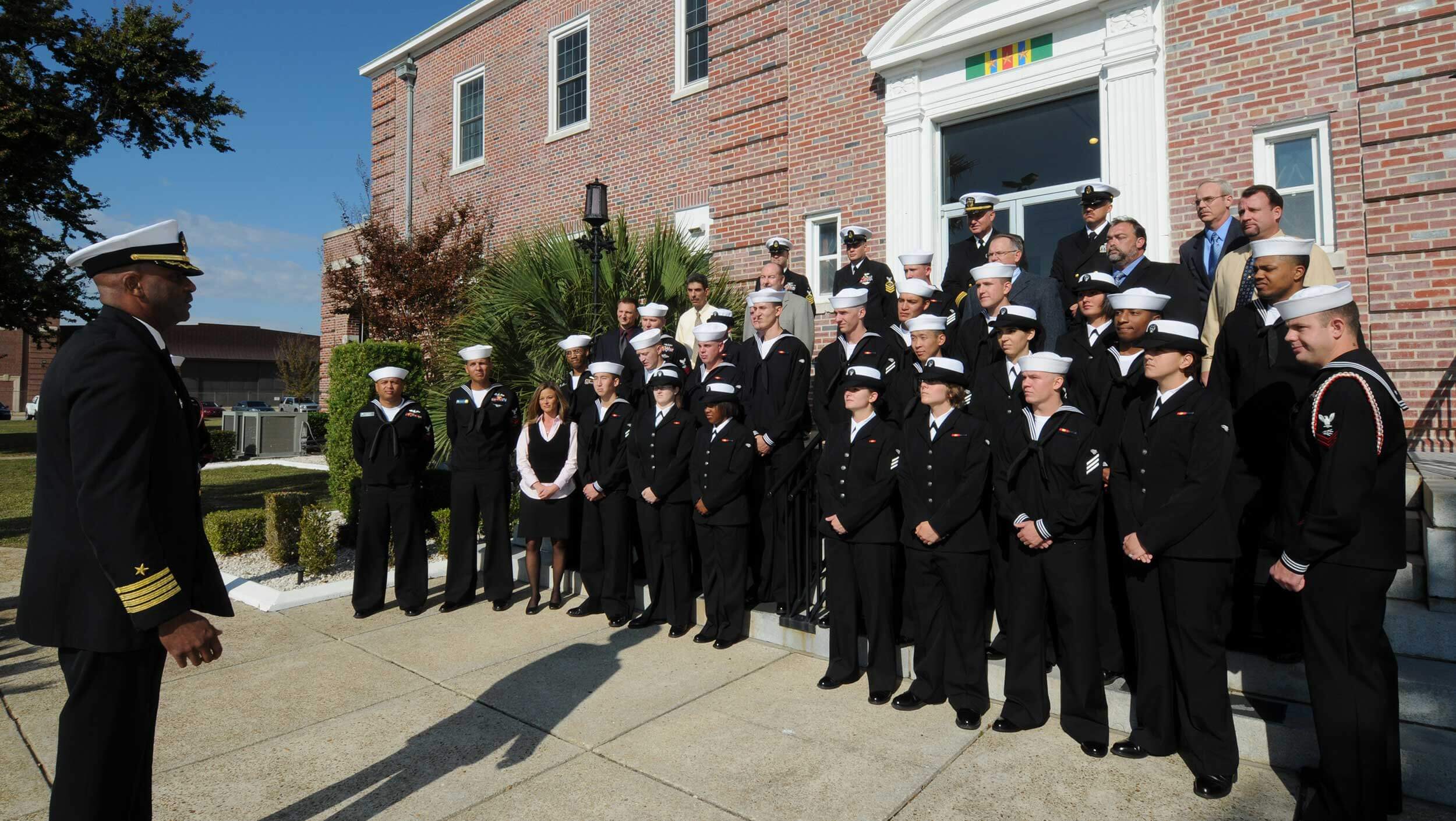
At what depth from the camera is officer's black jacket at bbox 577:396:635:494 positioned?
20.4ft

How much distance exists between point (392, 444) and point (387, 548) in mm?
850

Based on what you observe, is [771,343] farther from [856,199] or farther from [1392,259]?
[1392,259]

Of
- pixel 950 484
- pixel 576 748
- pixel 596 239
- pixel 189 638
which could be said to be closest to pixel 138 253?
pixel 189 638

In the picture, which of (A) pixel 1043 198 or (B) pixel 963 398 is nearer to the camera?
(B) pixel 963 398

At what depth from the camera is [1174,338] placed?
3709 millimetres

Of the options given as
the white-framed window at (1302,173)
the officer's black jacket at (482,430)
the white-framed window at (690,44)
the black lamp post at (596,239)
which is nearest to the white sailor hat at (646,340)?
the officer's black jacket at (482,430)

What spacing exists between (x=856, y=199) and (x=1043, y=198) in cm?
216

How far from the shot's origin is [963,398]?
15.1 ft

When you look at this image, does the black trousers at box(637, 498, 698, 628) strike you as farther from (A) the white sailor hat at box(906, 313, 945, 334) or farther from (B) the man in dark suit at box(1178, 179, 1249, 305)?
(B) the man in dark suit at box(1178, 179, 1249, 305)

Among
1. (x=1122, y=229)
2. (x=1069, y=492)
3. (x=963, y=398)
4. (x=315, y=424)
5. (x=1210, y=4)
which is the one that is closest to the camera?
(x=1069, y=492)

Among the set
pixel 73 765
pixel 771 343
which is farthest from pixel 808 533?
pixel 73 765

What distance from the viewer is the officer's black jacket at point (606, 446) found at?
6.23 m

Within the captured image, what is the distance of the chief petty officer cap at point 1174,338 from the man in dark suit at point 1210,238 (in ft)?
6.38

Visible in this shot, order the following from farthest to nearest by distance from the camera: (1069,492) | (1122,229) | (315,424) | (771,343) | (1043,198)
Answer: (315,424), (1043,198), (771,343), (1122,229), (1069,492)
